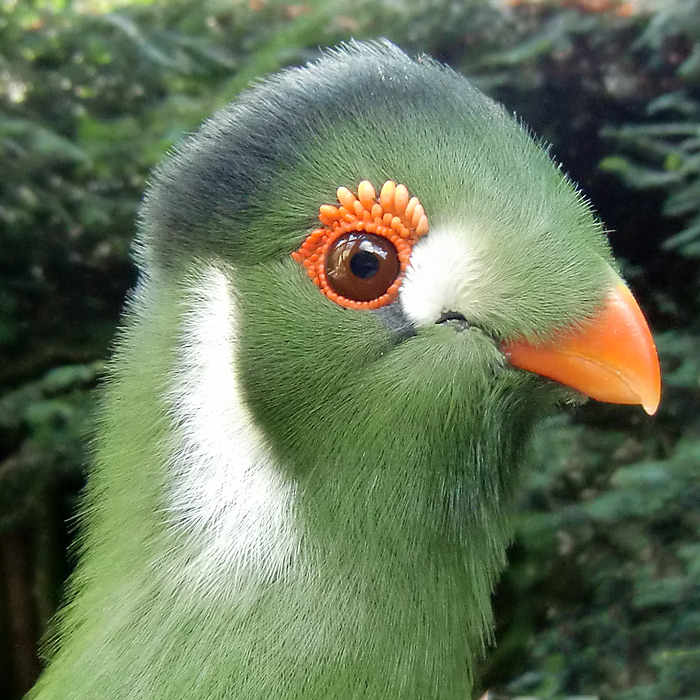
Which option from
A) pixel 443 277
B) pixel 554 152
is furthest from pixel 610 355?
pixel 554 152

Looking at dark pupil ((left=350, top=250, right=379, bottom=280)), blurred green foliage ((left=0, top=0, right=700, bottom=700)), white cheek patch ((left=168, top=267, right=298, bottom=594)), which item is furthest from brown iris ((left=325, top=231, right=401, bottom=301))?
blurred green foliage ((left=0, top=0, right=700, bottom=700))

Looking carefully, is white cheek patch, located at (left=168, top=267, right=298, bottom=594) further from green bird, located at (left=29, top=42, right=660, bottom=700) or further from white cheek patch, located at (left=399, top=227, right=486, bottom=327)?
white cheek patch, located at (left=399, top=227, right=486, bottom=327)

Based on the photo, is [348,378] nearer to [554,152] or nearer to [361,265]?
[361,265]

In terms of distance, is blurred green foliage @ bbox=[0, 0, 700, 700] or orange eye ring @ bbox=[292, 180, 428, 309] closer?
orange eye ring @ bbox=[292, 180, 428, 309]

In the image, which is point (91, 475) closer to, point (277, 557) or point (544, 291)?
point (277, 557)

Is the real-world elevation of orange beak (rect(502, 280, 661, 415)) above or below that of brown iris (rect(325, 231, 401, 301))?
Answer: below

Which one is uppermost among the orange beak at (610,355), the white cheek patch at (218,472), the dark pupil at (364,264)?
the dark pupil at (364,264)

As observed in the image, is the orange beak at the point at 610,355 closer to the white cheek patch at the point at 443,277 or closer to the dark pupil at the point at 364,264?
the white cheek patch at the point at 443,277

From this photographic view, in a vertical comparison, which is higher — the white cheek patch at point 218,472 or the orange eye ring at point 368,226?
the orange eye ring at point 368,226

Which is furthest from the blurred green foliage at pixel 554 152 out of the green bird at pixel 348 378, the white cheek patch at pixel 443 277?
the white cheek patch at pixel 443 277
